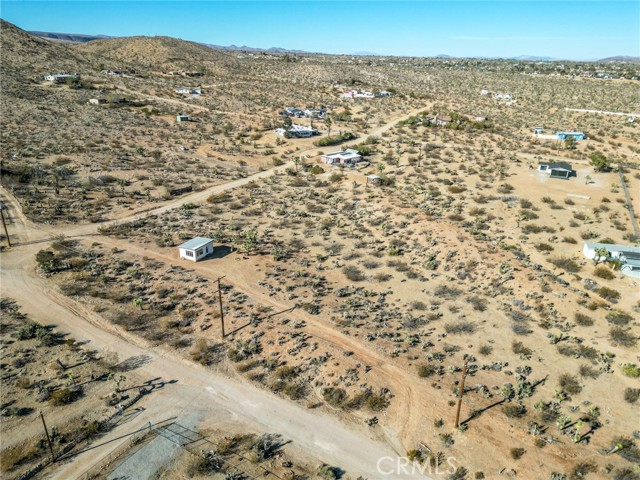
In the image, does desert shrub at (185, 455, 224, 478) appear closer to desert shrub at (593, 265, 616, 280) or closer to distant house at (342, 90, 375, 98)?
desert shrub at (593, 265, 616, 280)

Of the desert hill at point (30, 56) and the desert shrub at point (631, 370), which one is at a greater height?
the desert hill at point (30, 56)

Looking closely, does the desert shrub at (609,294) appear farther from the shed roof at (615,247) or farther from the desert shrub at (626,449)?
the desert shrub at (626,449)

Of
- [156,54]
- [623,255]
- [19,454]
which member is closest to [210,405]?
[19,454]

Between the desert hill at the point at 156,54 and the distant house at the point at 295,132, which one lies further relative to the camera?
the desert hill at the point at 156,54

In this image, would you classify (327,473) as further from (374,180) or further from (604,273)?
(374,180)

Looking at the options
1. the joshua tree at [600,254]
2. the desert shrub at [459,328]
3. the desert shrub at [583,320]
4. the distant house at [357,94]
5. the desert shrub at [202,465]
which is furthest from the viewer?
the distant house at [357,94]

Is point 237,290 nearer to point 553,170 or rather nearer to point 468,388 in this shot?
point 468,388

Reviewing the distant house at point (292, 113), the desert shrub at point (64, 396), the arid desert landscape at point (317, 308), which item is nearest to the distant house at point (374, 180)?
the arid desert landscape at point (317, 308)
